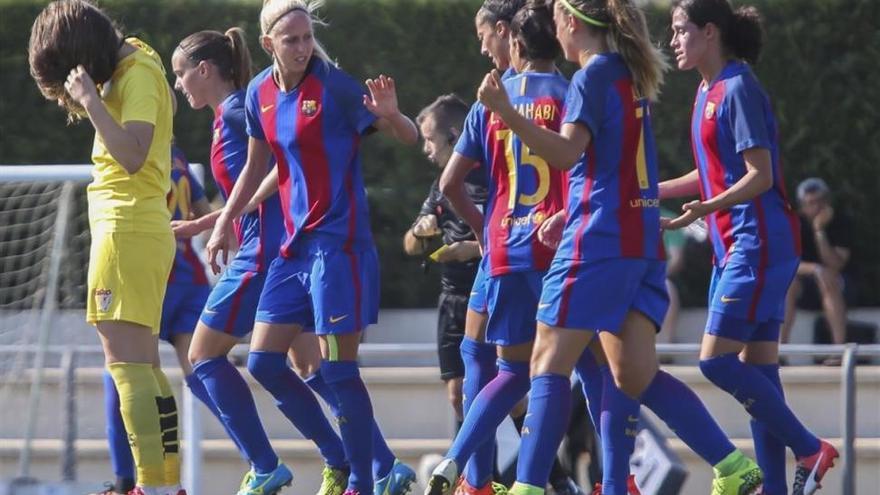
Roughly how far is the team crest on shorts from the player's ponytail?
1735mm

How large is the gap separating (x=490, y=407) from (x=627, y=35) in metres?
1.51

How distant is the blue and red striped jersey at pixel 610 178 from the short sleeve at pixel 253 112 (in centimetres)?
154

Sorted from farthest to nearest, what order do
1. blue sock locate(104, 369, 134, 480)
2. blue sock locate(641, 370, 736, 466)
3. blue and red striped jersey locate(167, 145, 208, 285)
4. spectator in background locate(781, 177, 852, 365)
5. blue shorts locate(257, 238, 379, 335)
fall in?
1. spectator in background locate(781, 177, 852, 365)
2. blue and red striped jersey locate(167, 145, 208, 285)
3. blue sock locate(104, 369, 134, 480)
4. blue shorts locate(257, 238, 379, 335)
5. blue sock locate(641, 370, 736, 466)

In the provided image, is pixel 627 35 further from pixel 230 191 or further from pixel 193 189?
pixel 193 189

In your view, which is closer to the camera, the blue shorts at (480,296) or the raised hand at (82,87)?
the raised hand at (82,87)

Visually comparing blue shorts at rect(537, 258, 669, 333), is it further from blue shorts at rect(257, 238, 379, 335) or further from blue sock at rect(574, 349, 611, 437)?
blue shorts at rect(257, 238, 379, 335)

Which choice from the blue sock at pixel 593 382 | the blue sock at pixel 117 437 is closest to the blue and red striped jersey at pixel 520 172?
the blue sock at pixel 593 382

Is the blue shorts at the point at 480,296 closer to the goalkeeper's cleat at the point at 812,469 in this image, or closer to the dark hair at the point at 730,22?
the dark hair at the point at 730,22

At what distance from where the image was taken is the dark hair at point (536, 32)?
7.07 meters

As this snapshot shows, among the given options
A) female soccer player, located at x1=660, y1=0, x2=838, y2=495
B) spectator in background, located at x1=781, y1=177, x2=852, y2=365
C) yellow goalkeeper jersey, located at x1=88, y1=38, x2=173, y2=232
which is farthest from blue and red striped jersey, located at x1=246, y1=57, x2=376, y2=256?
spectator in background, located at x1=781, y1=177, x2=852, y2=365

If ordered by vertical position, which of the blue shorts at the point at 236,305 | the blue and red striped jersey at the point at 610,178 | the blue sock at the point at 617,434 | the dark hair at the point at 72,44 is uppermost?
the dark hair at the point at 72,44

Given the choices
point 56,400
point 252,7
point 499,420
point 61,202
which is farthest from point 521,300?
point 252,7

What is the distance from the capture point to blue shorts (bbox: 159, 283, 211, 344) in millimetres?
8594

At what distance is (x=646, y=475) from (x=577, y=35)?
8.04ft
